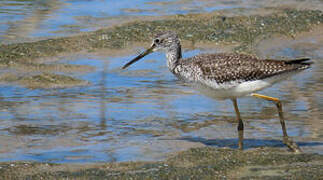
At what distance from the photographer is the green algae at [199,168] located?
690 cm

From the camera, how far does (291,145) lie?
7.91 m

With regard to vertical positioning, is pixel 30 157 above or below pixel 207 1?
below

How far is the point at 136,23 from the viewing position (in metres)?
14.0

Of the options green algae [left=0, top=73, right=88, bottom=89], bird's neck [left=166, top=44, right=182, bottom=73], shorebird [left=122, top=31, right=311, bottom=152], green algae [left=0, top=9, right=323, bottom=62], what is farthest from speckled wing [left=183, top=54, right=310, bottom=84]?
green algae [left=0, top=9, right=323, bottom=62]

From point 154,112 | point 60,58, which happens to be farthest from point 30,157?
point 60,58

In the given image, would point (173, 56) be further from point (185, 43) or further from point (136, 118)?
point (185, 43)

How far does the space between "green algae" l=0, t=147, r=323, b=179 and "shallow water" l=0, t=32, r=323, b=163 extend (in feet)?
1.30

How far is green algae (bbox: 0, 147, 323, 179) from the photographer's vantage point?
6.90 meters

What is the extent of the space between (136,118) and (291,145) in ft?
7.28

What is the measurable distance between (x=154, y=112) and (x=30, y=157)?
221cm

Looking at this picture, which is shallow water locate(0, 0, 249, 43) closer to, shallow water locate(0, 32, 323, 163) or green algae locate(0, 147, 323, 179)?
shallow water locate(0, 32, 323, 163)

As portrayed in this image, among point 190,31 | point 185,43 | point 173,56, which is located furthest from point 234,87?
point 190,31

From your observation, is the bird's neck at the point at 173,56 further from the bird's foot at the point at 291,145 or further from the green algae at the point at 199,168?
the bird's foot at the point at 291,145

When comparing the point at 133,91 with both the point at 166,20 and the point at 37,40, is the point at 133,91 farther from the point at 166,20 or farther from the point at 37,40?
the point at 166,20
